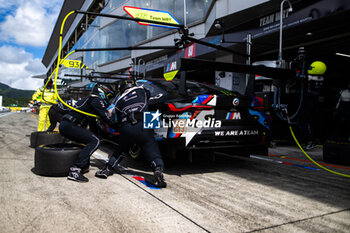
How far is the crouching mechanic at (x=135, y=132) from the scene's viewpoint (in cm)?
319

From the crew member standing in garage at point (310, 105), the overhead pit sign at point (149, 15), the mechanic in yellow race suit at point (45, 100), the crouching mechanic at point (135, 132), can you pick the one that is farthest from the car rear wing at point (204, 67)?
the mechanic in yellow race suit at point (45, 100)

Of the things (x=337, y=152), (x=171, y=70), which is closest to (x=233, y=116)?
(x=171, y=70)

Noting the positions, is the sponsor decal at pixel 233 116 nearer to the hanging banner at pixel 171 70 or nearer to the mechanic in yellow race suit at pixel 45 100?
the hanging banner at pixel 171 70

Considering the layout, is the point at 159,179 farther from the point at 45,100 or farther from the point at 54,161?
the point at 45,100

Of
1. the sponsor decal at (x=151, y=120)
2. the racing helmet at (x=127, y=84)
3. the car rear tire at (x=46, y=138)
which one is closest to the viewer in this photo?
the sponsor decal at (x=151, y=120)

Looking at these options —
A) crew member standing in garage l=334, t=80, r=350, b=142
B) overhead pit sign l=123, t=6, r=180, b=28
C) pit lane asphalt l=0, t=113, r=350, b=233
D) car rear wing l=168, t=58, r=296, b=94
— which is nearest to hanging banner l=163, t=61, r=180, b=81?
car rear wing l=168, t=58, r=296, b=94

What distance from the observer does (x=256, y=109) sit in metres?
3.96

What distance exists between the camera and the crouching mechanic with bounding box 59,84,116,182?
140 inches

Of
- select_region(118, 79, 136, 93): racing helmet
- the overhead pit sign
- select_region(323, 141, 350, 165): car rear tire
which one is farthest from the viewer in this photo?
the overhead pit sign

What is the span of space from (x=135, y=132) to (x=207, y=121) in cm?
99

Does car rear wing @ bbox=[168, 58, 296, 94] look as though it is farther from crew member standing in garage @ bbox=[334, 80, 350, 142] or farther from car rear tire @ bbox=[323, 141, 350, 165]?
crew member standing in garage @ bbox=[334, 80, 350, 142]

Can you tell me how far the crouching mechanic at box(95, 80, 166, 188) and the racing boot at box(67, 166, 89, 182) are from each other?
0.76ft

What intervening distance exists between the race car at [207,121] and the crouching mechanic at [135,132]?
0.39 ft

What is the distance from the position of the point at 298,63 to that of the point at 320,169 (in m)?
2.61
